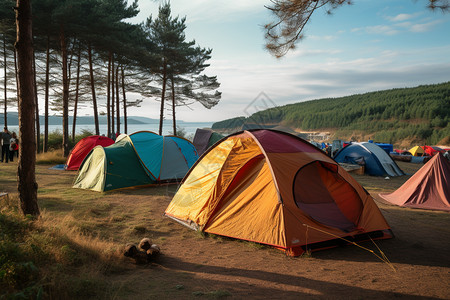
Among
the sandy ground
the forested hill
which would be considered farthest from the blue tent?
the forested hill

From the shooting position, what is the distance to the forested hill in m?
41.1

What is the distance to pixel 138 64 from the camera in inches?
865

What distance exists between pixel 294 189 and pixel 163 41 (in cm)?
2016

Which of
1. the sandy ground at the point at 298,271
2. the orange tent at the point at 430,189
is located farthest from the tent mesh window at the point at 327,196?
the orange tent at the point at 430,189

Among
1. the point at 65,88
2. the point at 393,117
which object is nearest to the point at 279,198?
the point at 65,88

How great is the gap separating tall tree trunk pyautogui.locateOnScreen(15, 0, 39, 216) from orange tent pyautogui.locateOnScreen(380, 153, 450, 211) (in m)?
8.24

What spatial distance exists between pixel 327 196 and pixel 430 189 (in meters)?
4.21

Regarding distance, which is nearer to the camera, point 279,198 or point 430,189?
point 279,198

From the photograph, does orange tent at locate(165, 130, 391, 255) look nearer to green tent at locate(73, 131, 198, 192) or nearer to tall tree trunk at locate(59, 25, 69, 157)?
green tent at locate(73, 131, 198, 192)

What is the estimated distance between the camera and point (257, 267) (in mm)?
4043

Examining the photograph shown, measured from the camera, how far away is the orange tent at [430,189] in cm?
762

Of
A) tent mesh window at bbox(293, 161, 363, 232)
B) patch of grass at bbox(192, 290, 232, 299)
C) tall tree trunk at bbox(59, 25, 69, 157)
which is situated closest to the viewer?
patch of grass at bbox(192, 290, 232, 299)

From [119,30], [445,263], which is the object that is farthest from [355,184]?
[119,30]

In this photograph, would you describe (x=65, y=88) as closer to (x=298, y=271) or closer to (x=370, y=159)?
(x=370, y=159)
